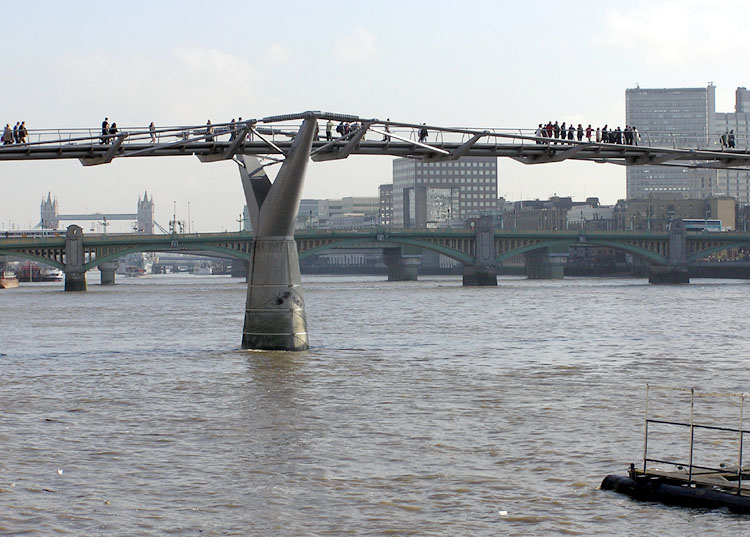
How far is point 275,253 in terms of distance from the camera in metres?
42.2

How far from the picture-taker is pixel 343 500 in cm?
2030

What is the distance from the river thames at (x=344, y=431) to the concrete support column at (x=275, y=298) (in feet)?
2.35

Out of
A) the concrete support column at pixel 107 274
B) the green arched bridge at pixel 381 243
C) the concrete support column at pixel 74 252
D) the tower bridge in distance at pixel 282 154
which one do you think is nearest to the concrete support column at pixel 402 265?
the green arched bridge at pixel 381 243

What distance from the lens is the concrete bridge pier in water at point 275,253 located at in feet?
135

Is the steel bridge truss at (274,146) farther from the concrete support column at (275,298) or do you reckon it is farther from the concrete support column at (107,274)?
the concrete support column at (107,274)

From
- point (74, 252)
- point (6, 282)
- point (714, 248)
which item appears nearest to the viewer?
point (74, 252)

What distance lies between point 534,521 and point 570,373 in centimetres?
2037

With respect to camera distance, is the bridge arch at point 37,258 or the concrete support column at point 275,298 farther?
the bridge arch at point 37,258

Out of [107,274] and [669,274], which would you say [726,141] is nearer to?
[669,274]

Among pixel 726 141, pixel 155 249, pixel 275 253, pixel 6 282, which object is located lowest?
pixel 6 282

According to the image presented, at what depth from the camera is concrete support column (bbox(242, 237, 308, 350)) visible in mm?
42250

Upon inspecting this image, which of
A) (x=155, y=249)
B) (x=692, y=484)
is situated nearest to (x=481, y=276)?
(x=155, y=249)

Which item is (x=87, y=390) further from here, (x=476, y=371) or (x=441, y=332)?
(x=441, y=332)

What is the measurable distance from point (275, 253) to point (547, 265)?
125684 millimetres
